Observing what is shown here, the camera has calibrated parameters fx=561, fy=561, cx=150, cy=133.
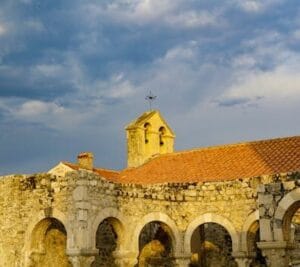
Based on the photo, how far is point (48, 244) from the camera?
19.5 m

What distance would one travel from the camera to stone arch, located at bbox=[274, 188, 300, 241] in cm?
1109

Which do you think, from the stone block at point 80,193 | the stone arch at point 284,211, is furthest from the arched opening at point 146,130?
the stone arch at point 284,211

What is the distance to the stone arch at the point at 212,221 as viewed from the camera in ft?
60.0

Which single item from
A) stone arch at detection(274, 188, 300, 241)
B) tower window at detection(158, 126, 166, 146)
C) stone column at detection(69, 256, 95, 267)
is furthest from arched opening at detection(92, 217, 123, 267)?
tower window at detection(158, 126, 166, 146)

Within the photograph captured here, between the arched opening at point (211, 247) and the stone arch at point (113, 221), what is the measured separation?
4.83 metres

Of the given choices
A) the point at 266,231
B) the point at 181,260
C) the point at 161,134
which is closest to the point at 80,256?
the point at 181,260

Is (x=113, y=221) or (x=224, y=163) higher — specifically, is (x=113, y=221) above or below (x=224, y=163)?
below

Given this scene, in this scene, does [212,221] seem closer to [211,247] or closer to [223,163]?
[211,247]

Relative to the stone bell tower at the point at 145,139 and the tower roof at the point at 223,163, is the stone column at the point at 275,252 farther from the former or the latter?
the stone bell tower at the point at 145,139

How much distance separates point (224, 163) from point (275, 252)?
12.0m

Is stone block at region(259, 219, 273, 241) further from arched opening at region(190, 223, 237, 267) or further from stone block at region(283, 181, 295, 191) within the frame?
arched opening at region(190, 223, 237, 267)

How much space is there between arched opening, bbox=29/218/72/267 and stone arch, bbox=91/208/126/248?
1.91 meters

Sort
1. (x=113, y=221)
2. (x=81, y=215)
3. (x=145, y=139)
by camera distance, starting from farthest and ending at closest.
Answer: (x=145, y=139), (x=113, y=221), (x=81, y=215)

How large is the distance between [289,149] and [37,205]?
1014 cm
